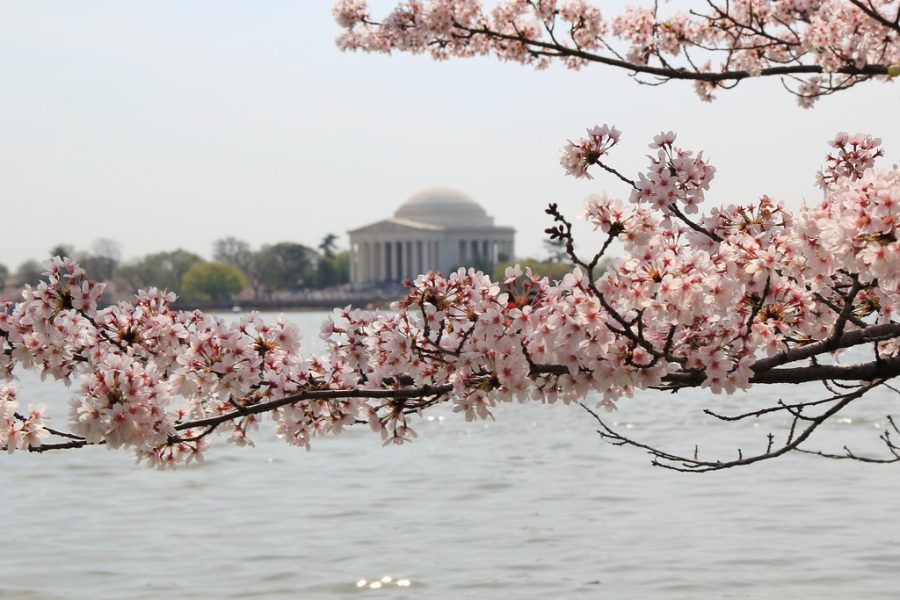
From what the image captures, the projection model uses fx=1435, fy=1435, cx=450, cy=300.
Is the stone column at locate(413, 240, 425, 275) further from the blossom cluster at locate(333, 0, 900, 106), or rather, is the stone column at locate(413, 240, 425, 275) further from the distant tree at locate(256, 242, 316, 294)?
the blossom cluster at locate(333, 0, 900, 106)

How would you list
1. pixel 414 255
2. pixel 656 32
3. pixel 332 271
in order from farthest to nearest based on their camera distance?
pixel 332 271, pixel 414 255, pixel 656 32

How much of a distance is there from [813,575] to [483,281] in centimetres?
705

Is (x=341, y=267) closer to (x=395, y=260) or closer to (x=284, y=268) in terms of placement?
(x=284, y=268)

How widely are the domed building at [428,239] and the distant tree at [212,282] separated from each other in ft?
50.8

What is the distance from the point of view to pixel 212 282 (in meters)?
165

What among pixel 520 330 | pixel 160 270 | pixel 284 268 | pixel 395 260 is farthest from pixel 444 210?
pixel 520 330

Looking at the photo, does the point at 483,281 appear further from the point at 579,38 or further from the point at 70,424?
the point at 579,38

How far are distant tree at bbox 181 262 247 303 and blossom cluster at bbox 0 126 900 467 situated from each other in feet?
522

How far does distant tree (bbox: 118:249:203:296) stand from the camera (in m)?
162

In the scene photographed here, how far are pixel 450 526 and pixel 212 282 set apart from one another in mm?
152464

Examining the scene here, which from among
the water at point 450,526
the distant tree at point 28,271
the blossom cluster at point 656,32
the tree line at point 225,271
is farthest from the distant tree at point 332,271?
the blossom cluster at point 656,32

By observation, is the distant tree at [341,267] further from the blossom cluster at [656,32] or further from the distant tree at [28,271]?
the blossom cluster at [656,32]

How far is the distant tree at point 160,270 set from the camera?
162 m

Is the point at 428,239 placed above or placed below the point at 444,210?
below
